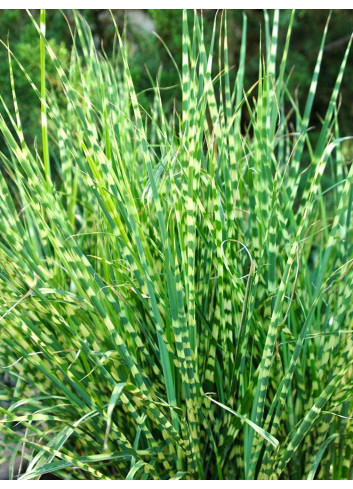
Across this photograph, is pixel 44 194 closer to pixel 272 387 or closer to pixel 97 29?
pixel 272 387

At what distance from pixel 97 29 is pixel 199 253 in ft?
7.10

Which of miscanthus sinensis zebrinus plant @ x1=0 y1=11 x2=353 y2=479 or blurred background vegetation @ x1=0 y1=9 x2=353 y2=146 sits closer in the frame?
miscanthus sinensis zebrinus plant @ x1=0 y1=11 x2=353 y2=479

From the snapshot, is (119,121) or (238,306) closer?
(238,306)

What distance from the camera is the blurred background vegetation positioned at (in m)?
2.33

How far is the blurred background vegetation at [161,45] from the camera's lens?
2330 mm

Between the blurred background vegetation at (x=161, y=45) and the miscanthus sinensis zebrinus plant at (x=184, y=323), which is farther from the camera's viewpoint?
the blurred background vegetation at (x=161, y=45)

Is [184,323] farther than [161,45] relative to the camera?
No

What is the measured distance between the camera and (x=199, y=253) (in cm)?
97

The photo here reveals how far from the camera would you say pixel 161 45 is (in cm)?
274

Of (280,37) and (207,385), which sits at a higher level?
(280,37)
